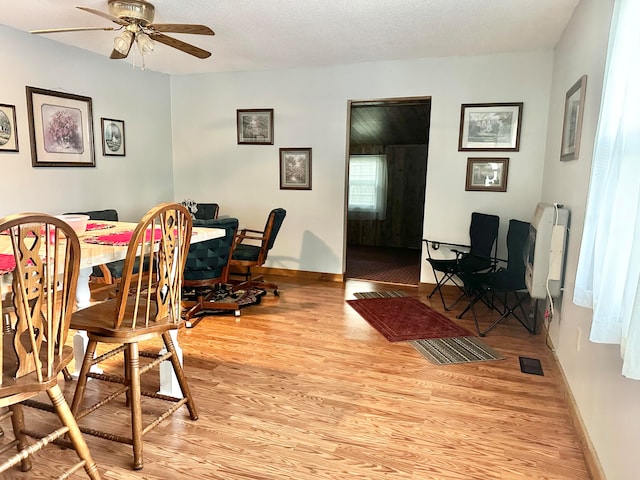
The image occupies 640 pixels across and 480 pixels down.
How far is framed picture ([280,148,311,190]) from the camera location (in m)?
5.01

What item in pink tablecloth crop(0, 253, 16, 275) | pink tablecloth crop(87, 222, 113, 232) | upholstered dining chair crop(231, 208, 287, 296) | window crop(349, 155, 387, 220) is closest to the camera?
pink tablecloth crop(0, 253, 16, 275)

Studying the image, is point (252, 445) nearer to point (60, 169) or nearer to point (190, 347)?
point (190, 347)

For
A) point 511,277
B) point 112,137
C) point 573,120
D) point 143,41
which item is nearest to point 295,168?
point 112,137

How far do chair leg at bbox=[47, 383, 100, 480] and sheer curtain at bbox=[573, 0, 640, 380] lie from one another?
1.79 meters

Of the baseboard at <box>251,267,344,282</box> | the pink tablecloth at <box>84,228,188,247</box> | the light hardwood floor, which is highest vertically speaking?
the pink tablecloth at <box>84,228,188,247</box>

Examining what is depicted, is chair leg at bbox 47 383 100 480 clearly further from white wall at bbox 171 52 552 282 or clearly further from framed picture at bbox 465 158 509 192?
framed picture at bbox 465 158 509 192

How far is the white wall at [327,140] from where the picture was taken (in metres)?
4.20

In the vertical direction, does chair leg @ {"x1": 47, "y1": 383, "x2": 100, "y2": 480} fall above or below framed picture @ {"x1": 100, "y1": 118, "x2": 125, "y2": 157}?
below

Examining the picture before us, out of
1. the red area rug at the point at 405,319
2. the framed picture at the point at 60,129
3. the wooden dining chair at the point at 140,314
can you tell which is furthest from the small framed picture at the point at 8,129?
the red area rug at the point at 405,319

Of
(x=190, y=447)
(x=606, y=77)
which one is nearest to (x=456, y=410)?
(x=190, y=447)

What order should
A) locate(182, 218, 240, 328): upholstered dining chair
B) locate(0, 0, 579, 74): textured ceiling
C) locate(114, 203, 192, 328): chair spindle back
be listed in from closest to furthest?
locate(114, 203, 192, 328): chair spindle back, locate(0, 0, 579, 74): textured ceiling, locate(182, 218, 240, 328): upholstered dining chair

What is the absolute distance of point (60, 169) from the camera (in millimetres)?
4066

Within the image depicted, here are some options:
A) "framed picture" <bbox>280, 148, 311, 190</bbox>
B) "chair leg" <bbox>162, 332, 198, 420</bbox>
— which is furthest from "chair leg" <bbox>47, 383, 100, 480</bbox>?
"framed picture" <bbox>280, 148, 311, 190</bbox>

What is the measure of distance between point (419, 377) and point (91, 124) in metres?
3.97
